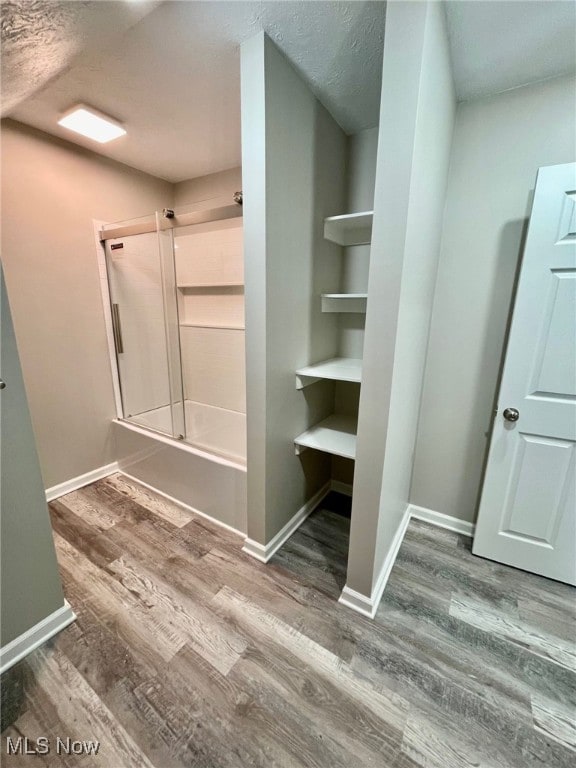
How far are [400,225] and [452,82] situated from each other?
42.1 inches

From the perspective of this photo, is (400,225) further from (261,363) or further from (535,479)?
(535,479)

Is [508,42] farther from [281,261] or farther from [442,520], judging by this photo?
[442,520]

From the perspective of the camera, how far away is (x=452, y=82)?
151 centimetres

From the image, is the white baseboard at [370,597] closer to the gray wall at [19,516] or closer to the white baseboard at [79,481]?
the gray wall at [19,516]

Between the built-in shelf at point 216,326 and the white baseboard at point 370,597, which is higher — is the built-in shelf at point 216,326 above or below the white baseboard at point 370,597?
above

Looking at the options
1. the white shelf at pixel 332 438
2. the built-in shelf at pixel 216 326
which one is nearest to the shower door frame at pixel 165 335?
the built-in shelf at pixel 216 326

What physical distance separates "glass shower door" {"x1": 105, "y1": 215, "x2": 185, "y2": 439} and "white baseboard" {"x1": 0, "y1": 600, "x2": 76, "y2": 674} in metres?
1.18

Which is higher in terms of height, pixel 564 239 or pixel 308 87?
pixel 308 87

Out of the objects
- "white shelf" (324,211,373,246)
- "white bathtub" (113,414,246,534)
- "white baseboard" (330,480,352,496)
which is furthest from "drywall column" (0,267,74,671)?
"white baseboard" (330,480,352,496)

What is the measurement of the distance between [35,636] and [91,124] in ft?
9.16

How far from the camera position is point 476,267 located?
5.89 feet

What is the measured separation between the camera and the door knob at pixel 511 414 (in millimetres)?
1653

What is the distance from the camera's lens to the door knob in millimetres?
1653

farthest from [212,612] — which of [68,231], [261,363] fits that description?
[68,231]
